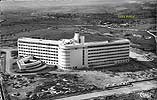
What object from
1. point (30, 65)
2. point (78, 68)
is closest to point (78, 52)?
point (78, 68)

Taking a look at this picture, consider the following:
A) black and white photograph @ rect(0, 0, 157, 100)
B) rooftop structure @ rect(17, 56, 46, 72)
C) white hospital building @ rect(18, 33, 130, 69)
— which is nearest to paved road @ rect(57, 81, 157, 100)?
black and white photograph @ rect(0, 0, 157, 100)

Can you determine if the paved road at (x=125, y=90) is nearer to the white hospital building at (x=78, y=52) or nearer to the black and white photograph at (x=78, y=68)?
the black and white photograph at (x=78, y=68)

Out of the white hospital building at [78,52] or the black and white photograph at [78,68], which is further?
the white hospital building at [78,52]

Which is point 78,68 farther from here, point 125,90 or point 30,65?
point 125,90

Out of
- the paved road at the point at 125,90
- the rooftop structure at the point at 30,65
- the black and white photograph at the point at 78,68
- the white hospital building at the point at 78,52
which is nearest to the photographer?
the paved road at the point at 125,90

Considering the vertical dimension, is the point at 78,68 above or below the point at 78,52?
below

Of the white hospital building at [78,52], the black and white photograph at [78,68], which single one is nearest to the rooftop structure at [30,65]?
the black and white photograph at [78,68]

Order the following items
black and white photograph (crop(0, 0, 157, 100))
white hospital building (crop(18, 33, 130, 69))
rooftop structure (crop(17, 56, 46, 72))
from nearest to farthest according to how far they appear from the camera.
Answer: black and white photograph (crop(0, 0, 157, 100)) < rooftop structure (crop(17, 56, 46, 72)) < white hospital building (crop(18, 33, 130, 69))

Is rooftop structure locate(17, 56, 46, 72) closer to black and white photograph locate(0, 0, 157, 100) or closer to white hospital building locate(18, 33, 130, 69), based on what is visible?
black and white photograph locate(0, 0, 157, 100)

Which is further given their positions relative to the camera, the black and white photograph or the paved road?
the black and white photograph
